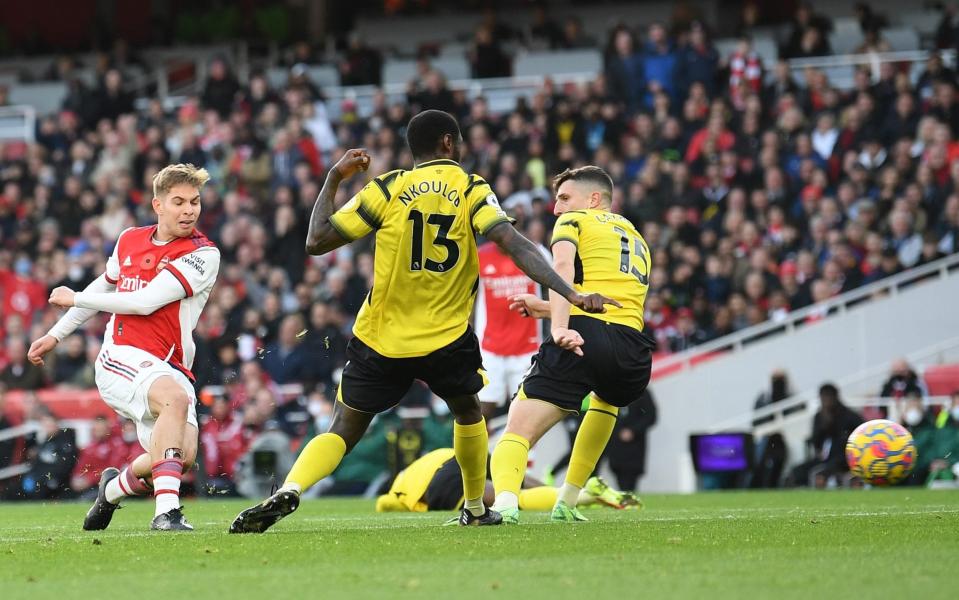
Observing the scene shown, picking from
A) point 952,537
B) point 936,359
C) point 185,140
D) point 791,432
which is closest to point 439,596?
point 952,537

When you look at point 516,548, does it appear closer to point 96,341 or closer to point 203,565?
point 203,565

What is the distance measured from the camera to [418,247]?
7.96m

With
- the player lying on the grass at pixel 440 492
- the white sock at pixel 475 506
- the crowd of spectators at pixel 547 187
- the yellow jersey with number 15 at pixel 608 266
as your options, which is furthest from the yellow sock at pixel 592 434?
the crowd of spectators at pixel 547 187

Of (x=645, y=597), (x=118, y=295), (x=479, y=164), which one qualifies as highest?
(x=479, y=164)

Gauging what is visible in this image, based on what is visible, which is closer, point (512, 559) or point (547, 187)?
point (512, 559)

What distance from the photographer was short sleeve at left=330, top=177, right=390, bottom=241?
25.9ft

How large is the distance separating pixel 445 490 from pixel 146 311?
3.70 m

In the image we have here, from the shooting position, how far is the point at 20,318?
20875 mm

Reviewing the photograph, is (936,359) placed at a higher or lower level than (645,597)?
higher

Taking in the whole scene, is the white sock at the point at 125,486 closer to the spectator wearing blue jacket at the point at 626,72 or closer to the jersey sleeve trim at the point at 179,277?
the jersey sleeve trim at the point at 179,277

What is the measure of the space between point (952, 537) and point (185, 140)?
17801mm

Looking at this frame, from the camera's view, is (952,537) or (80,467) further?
(80,467)

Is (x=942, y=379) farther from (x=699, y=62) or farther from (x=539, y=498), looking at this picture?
(x=539, y=498)

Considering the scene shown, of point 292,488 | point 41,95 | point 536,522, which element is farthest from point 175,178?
point 41,95
